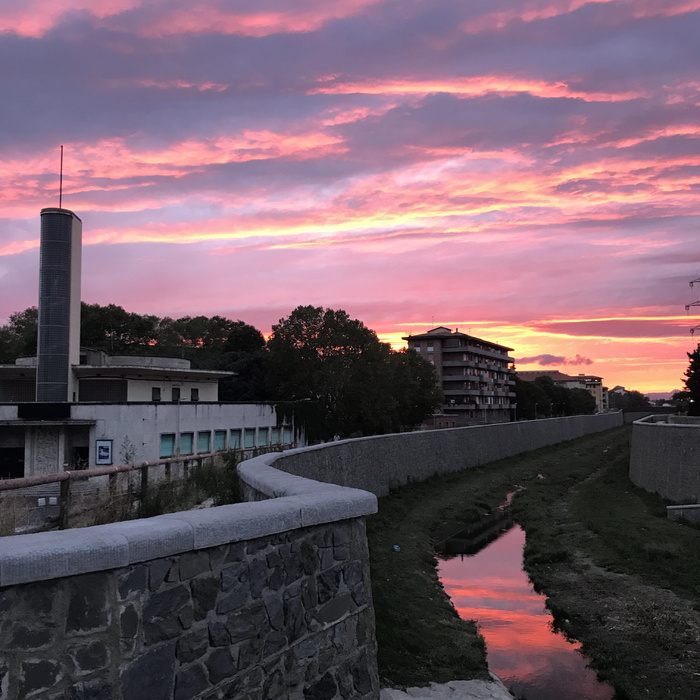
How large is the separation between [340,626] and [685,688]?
828 cm

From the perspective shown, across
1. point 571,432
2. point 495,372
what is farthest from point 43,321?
point 495,372

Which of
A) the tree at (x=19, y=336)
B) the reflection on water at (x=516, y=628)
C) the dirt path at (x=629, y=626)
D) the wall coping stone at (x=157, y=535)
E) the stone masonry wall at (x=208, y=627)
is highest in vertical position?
the tree at (x=19, y=336)

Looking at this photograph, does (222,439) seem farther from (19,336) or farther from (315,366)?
(19,336)

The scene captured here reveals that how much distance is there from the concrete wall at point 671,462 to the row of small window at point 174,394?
33.1 meters

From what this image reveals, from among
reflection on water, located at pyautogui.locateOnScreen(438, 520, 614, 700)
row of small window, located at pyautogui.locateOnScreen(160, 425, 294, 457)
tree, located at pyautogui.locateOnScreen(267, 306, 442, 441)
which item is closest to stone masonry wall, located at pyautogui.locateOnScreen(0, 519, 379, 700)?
reflection on water, located at pyautogui.locateOnScreen(438, 520, 614, 700)

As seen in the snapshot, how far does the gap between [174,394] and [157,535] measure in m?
48.0

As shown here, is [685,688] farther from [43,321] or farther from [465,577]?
[43,321]

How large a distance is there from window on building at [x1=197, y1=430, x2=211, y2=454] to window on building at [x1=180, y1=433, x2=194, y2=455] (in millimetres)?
715

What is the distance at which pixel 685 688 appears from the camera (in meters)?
11.6

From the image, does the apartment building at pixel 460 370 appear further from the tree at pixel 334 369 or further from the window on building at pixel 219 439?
the window on building at pixel 219 439

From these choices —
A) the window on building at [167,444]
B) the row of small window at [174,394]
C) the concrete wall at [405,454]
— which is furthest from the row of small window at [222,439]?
the concrete wall at [405,454]

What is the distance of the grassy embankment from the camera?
12.1 m

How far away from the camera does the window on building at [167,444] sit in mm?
38375

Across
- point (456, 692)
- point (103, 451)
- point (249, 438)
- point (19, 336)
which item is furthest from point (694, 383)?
point (19, 336)
